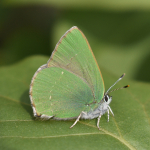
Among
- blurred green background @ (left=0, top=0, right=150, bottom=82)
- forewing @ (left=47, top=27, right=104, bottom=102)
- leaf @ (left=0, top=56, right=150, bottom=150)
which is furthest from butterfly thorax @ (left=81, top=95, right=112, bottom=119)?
blurred green background @ (left=0, top=0, right=150, bottom=82)

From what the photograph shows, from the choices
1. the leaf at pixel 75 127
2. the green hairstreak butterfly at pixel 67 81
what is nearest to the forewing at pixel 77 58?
the green hairstreak butterfly at pixel 67 81

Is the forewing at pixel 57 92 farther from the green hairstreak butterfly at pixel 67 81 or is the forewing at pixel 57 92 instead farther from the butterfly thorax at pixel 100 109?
the butterfly thorax at pixel 100 109

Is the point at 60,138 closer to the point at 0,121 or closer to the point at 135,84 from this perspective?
the point at 0,121

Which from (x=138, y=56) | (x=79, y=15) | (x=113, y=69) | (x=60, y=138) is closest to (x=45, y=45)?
(x=79, y=15)

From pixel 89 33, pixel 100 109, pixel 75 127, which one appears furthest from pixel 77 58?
pixel 89 33

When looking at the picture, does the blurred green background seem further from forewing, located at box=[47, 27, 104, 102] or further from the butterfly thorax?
forewing, located at box=[47, 27, 104, 102]

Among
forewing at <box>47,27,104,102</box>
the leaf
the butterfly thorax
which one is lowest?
the leaf

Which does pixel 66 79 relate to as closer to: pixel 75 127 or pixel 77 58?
pixel 77 58
